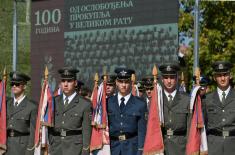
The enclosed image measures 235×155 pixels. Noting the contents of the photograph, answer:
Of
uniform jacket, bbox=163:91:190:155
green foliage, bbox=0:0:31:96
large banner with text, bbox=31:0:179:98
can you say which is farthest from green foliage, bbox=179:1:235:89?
uniform jacket, bbox=163:91:190:155

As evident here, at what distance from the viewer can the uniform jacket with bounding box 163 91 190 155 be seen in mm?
8578

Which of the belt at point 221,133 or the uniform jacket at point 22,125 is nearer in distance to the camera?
the belt at point 221,133

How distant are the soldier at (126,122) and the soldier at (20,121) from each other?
1.11 metres

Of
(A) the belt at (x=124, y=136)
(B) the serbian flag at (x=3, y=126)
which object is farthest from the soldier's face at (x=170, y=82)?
(B) the serbian flag at (x=3, y=126)

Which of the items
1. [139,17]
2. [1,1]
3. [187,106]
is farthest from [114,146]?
[1,1]

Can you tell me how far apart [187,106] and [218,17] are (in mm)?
14841

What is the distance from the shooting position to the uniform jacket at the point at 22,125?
9.21 metres

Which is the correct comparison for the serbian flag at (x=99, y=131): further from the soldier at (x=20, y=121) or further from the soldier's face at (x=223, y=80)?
the soldier's face at (x=223, y=80)

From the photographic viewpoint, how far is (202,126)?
866cm

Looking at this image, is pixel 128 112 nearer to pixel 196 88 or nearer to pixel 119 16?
pixel 196 88

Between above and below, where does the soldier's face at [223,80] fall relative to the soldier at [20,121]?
above

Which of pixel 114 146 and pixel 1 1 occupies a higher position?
pixel 1 1

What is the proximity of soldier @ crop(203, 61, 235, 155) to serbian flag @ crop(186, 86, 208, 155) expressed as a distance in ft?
0.47

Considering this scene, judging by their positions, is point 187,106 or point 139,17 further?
point 139,17
